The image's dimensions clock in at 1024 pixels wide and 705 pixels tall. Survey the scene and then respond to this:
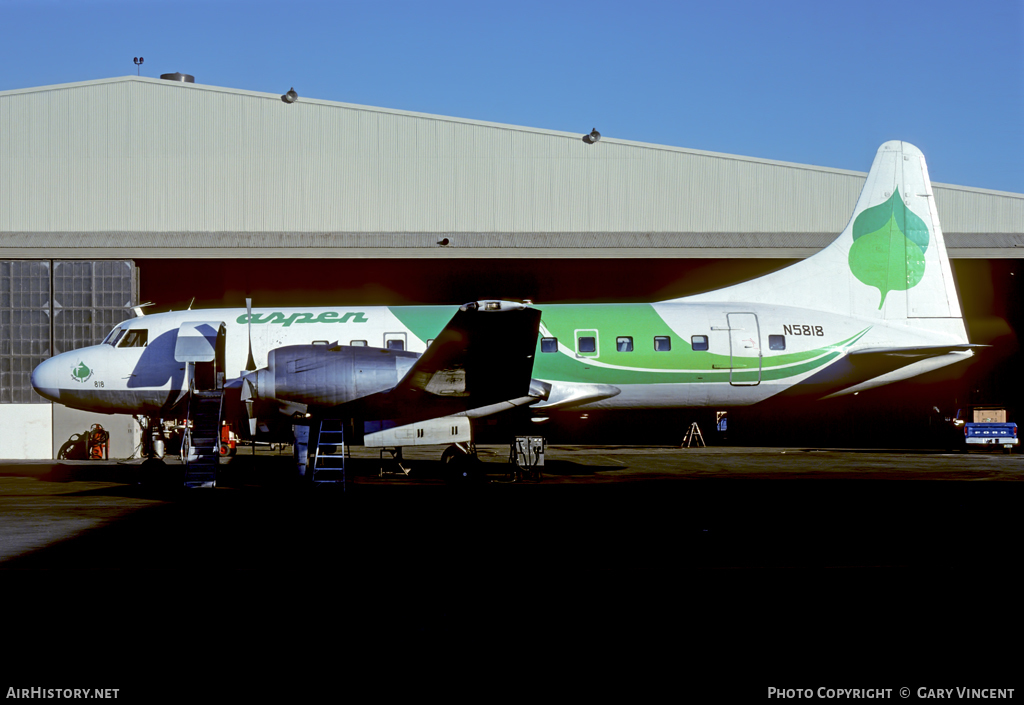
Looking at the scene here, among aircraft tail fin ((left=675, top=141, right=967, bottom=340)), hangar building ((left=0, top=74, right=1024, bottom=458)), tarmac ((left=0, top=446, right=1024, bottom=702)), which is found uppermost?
hangar building ((left=0, top=74, right=1024, bottom=458))

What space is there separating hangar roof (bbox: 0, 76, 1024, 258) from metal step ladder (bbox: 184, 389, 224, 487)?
42.3 feet

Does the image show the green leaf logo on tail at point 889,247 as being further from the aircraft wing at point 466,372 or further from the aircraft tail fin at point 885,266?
the aircraft wing at point 466,372

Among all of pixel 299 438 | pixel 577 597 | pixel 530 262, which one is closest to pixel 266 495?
pixel 299 438

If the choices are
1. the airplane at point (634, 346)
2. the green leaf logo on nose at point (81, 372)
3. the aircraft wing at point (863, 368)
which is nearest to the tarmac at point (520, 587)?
the airplane at point (634, 346)

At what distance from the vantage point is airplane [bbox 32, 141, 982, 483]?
17.9 meters

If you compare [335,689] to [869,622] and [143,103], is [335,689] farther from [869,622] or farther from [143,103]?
[143,103]

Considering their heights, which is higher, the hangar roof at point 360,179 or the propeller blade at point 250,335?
the hangar roof at point 360,179

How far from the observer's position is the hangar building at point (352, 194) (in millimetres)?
29141

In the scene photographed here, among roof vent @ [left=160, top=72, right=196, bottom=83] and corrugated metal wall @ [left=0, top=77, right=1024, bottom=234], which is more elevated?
roof vent @ [left=160, top=72, right=196, bottom=83]

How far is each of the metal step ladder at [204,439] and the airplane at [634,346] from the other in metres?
0.24

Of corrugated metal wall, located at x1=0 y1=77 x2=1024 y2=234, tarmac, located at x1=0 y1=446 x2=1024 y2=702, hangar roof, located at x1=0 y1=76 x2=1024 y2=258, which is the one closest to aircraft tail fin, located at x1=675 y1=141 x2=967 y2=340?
tarmac, located at x1=0 y1=446 x2=1024 y2=702

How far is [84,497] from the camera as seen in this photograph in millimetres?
16203

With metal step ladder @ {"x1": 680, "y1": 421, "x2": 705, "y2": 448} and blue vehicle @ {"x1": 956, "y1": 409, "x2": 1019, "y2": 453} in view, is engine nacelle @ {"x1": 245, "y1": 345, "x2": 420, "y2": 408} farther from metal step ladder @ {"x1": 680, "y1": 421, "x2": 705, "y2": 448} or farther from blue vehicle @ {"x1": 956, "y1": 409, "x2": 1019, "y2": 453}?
blue vehicle @ {"x1": 956, "y1": 409, "x2": 1019, "y2": 453}

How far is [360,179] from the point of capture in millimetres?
32469
